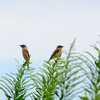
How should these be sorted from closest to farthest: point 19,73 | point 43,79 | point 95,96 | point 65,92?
1. point 95,96
2. point 65,92
3. point 43,79
4. point 19,73

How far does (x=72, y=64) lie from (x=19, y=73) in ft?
6.50

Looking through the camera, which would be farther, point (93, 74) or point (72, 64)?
point (72, 64)

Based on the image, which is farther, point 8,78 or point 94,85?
point 8,78

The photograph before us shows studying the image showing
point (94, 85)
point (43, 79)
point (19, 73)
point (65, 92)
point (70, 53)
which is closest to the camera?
point (94, 85)

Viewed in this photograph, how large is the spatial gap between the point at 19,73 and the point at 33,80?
1.23ft

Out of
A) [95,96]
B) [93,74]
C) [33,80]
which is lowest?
[95,96]

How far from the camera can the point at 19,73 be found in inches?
190

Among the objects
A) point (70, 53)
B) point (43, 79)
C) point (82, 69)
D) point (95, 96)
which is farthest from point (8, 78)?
point (95, 96)

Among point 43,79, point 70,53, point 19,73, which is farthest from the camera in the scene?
point 19,73

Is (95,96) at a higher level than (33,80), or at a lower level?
lower

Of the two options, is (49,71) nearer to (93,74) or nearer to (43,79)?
(43,79)

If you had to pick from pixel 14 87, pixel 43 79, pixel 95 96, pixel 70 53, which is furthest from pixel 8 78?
pixel 95 96

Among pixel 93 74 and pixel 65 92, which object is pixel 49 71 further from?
pixel 93 74

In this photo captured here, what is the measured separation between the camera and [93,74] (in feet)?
9.11
